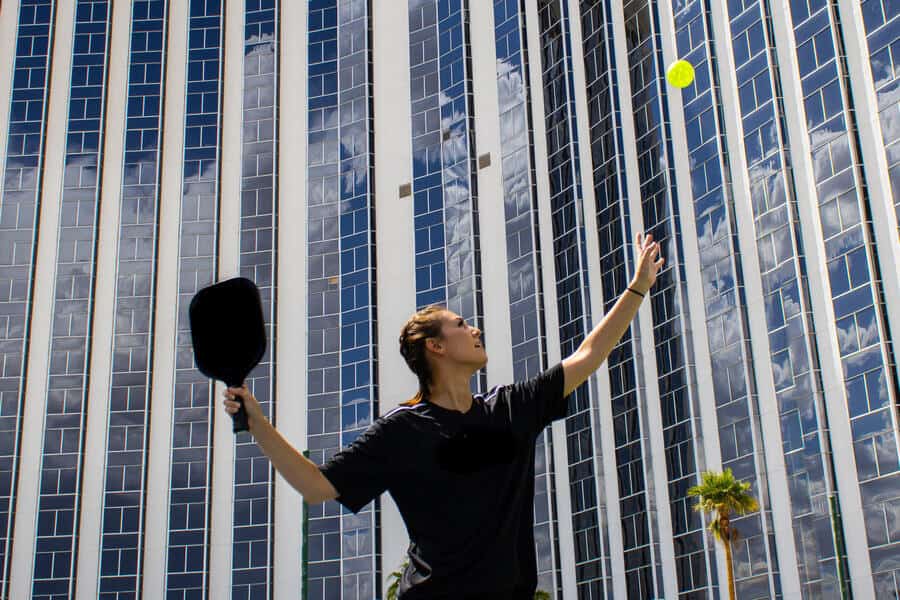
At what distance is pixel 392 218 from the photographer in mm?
70062

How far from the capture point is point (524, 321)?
210 feet

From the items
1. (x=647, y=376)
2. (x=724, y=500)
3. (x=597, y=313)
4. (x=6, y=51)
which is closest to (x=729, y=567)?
(x=724, y=500)

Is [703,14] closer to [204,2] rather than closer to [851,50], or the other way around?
[851,50]

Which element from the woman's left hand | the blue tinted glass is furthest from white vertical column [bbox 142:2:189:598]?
the woman's left hand

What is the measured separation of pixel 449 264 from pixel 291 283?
9.26 metres

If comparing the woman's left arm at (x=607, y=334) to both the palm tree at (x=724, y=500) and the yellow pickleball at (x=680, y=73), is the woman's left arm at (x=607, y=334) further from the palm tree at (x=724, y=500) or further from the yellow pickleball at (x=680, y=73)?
the palm tree at (x=724, y=500)

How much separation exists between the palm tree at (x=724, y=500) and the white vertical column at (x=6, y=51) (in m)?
46.0

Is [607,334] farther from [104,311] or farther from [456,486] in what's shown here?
[104,311]

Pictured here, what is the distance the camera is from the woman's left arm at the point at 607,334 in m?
5.74

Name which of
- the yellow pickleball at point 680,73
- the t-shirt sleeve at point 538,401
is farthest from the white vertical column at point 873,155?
the t-shirt sleeve at point 538,401

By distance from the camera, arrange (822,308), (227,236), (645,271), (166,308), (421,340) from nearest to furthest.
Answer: (421,340) → (645,271) → (822,308) → (166,308) → (227,236)

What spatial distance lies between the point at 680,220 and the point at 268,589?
90.9 ft

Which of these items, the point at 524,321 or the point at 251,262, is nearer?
the point at 524,321

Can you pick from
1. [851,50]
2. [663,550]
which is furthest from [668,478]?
[851,50]
